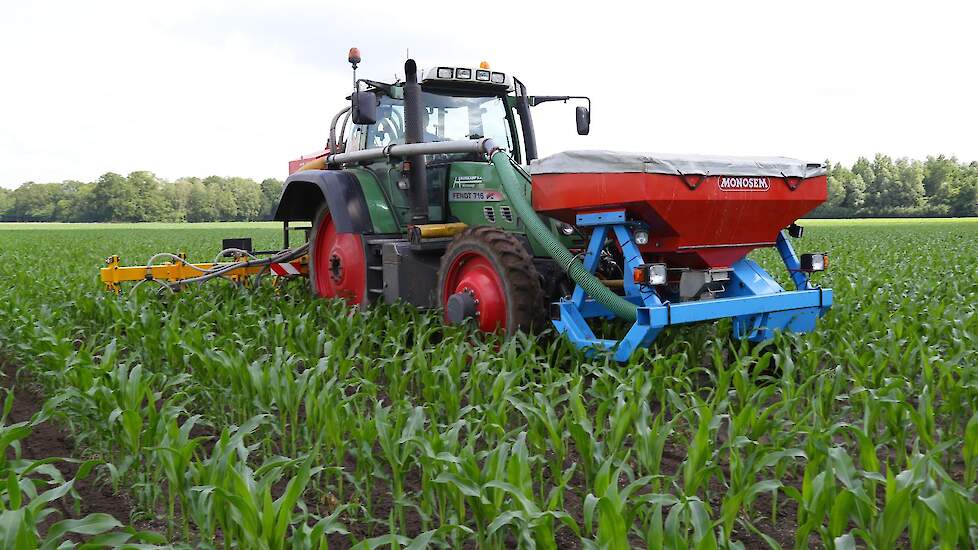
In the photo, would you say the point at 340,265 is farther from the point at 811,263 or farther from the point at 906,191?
the point at 906,191

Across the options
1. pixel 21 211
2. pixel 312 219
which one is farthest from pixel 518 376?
pixel 21 211

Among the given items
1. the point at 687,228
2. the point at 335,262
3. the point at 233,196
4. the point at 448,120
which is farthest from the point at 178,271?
the point at 233,196

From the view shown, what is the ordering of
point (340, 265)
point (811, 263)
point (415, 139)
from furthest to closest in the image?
point (340, 265), point (415, 139), point (811, 263)

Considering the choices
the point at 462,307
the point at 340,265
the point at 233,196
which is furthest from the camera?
the point at 233,196

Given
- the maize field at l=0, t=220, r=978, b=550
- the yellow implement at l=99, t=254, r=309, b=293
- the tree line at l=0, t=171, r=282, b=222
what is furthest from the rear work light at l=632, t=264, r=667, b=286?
the tree line at l=0, t=171, r=282, b=222

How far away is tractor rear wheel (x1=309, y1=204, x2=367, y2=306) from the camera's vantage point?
6.44 m

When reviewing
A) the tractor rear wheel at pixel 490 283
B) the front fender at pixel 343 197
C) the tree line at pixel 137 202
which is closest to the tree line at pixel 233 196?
the tree line at pixel 137 202

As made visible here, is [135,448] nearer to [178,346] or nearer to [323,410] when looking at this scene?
[323,410]

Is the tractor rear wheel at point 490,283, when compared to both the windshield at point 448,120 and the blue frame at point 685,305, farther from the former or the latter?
the windshield at point 448,120

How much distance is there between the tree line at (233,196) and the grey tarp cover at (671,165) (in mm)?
61729

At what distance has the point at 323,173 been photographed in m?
6.81

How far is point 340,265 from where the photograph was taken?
21.8 ft

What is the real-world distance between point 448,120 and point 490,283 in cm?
198

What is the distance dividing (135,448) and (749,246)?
12.5 ft
